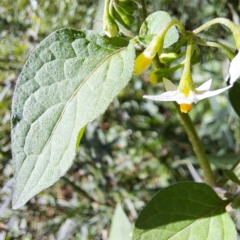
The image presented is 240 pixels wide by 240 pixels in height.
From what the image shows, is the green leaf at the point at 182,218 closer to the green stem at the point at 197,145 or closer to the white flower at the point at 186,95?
the green stem at the point at 197,145

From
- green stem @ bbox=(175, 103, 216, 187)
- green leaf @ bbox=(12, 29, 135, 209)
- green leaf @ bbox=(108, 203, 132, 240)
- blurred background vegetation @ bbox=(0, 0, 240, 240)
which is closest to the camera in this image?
green leaf @ bbox=(12, 29, 135, 209)

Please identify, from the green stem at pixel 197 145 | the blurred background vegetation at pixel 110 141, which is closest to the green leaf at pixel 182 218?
the green stem at pixel 197 145

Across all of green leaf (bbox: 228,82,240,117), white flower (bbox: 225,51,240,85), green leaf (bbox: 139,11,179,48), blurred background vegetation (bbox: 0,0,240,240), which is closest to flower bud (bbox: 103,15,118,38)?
green leaf (bbox: 139,11,179,48)

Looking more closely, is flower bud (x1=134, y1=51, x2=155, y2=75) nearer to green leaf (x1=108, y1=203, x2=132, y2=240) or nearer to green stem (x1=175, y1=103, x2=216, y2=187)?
green stem (x1=175, y1=103, x2=216, y2=187)

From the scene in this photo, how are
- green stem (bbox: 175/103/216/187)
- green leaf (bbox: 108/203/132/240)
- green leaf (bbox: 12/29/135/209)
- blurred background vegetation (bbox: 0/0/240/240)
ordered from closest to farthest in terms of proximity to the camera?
green leaf (bbox: 12/29/135/209), green stem (bbox: 175/103/216/187), green leaf (bbox: 108/203/132/240), blurred background vegetation (bbox: 0/0/240/240)

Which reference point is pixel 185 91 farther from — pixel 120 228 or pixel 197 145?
pixel 120 228

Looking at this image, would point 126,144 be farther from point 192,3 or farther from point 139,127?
point 192,3

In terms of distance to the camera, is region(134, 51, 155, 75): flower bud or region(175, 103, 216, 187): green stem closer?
region(134, 51, 155, 75): flower bud
